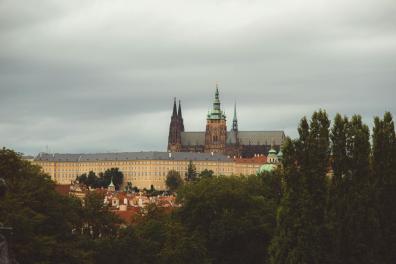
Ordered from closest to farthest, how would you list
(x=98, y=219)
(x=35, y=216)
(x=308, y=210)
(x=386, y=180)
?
(x=35, y=216) < (x=308, y=210) < (x=386, y=180) < (x=98, y=219)

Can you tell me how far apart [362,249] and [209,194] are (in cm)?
2138

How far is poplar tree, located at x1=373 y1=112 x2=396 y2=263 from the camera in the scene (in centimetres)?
4309

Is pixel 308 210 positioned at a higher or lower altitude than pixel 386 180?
lower

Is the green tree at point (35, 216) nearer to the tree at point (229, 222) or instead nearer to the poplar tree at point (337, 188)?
the tree at point (229, 222)

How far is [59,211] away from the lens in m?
45.9

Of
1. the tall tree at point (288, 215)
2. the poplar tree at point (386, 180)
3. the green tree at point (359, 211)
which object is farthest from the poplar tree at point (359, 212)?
the tall tree at point (288, 215)

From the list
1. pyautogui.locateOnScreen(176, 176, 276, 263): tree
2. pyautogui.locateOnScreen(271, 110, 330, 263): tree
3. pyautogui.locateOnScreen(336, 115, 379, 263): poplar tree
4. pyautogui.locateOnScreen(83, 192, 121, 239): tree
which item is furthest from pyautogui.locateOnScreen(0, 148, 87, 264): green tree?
pyautogui.locateOnScreen(336, 115, 379, 263): poplar tree

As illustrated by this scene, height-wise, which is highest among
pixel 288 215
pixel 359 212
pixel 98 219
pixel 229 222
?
pixel 359 212

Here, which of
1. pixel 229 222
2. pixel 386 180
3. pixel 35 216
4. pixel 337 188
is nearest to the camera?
pixel 35 216

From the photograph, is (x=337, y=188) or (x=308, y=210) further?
(x=337, y=188)

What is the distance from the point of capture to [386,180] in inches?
1748

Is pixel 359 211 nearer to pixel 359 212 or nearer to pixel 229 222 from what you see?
pixel 359 212

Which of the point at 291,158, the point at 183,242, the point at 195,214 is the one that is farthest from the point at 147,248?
the point at 291,158

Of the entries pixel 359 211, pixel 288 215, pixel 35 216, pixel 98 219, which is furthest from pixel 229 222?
pixel 35 216
